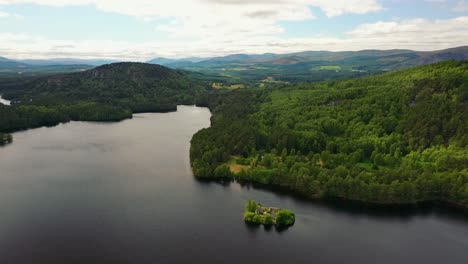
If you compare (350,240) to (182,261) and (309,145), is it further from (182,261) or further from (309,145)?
(309,145)

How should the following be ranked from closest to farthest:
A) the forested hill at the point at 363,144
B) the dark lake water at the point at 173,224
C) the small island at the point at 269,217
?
1. the dark lake water at the point at 173,224
2. the small island at the point at 269,217
3. the forested hill at the point at 363,144

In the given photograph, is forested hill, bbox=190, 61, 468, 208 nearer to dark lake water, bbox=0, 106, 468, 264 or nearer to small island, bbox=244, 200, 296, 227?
dark lake water, bbox=0, 106, 468, 264

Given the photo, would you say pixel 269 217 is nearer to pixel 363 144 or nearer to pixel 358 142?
pixel 363 144

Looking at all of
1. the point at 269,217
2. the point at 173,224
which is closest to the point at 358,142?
the point at 269,217

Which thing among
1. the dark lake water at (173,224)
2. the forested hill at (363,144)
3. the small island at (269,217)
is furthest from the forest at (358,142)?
the small island at (269,217)

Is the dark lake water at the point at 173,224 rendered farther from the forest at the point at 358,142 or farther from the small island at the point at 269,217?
the forest at the point at 358,142

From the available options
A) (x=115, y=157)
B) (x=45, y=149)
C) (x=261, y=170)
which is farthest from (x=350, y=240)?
(x=45, y=149)
